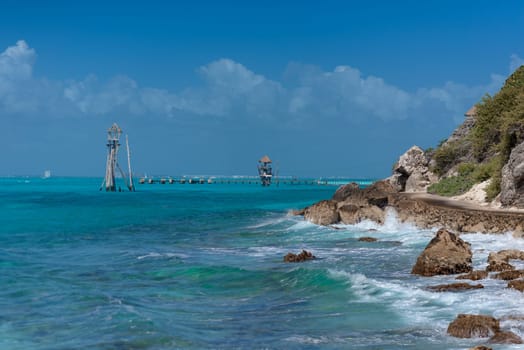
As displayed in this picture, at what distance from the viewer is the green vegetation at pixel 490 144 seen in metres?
29.1

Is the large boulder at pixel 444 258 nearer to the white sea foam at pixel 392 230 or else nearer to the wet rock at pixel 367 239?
the white sea foam at pixel 392 230

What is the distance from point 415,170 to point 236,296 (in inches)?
1439

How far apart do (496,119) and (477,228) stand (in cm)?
1575

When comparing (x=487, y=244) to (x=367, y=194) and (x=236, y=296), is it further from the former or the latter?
(x=367, y=194)

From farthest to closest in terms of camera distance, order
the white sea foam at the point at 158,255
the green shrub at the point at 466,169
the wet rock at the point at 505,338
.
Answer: the green shrub at the point at 466,169 → the white sea foam at the point at 158,255 → the wet rock at the point at 505,338

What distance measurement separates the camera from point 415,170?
4881 centimetres

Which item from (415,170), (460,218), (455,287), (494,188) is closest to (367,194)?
(494,188)

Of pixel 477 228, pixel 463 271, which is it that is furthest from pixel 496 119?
pixel 463 271

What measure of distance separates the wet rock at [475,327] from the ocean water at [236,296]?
0.52ft

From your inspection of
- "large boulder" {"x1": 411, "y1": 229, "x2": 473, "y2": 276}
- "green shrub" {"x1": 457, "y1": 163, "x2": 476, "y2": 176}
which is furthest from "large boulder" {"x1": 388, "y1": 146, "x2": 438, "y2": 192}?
A: "large boulder" {"x1": 411, "y1": 229, "x2": 473, "y2": 276}

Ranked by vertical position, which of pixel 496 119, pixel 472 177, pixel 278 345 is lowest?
pixel 278 345

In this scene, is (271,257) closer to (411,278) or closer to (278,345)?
(411,278)

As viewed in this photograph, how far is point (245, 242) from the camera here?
26000mm

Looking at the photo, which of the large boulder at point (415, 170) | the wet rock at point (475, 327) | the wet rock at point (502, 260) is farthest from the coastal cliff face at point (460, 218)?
the large boulder at point (415, 170)
